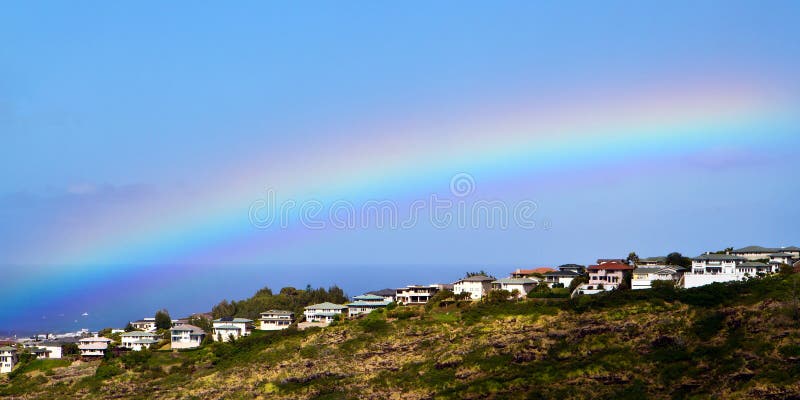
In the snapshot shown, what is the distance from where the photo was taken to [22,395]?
6512cm

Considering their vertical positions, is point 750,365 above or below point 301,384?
above

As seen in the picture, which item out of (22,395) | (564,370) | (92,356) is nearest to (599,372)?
(564,370)

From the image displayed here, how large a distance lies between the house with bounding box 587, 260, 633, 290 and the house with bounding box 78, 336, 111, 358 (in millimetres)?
58022

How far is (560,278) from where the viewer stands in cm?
8044

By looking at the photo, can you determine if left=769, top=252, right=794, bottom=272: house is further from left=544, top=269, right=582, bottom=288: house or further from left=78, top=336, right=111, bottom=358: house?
left=78, top=336, right=111, bottom=358: house

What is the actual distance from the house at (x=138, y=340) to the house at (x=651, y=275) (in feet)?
184

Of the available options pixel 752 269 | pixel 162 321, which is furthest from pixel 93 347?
pixel 752 269

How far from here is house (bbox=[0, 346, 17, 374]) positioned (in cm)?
7931

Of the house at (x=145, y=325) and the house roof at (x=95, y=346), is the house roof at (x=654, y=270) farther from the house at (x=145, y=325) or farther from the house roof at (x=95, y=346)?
the house at (x=145, y=325)

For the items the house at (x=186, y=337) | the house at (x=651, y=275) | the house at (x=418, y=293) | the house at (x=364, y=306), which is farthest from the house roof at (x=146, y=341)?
the house at (x=651, y=275)

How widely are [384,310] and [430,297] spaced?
10697 millimetres

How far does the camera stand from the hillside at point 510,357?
41750 millimetres

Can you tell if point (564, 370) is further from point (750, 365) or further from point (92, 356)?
point (92, 356)

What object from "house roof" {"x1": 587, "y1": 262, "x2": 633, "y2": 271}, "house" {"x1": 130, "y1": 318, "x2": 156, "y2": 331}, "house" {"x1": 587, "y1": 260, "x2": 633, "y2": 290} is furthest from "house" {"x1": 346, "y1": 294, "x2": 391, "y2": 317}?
"house" {"x1": 130, "y1": 318, "x2": 156, "y2": 331}
